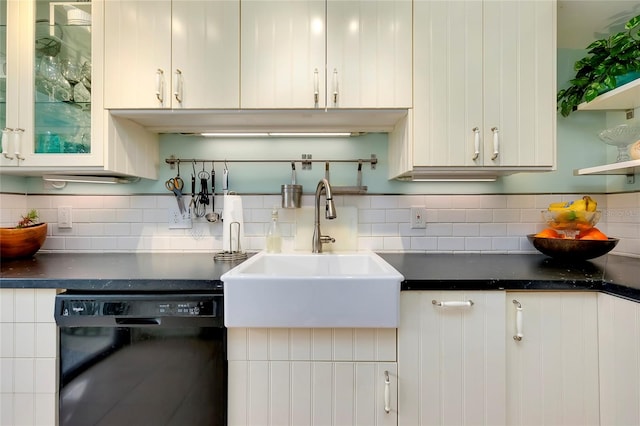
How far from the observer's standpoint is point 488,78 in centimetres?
126

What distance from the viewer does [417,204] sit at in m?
1.61

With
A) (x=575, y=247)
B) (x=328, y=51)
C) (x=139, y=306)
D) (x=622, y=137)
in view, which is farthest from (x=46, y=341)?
(x=622, y=137)

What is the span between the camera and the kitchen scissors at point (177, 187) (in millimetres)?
1568

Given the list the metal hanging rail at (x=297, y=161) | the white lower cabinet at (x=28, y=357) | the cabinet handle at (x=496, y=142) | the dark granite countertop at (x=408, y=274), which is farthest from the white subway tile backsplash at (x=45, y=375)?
the cabinet handle at (x=496, y=142)

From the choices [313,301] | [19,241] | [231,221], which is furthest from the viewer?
[231,221]

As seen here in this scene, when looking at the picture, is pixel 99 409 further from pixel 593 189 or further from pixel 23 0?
pixel 593 189

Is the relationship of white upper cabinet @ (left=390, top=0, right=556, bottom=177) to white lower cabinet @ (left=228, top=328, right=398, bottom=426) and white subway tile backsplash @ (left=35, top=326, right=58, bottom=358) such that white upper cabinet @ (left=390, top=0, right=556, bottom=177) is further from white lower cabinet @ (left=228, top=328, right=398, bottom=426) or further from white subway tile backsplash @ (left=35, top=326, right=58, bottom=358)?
white subway tile backsplash @ (left=35, top=326, right=58, bottom=358)

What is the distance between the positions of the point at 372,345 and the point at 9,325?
1231 millimetres

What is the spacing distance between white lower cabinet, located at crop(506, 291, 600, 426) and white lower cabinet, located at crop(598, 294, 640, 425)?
2 centimetres

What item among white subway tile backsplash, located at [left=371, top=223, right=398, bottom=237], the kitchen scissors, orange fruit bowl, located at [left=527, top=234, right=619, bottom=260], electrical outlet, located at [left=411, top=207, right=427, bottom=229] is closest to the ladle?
the kitchen scissors

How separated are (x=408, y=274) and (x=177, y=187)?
1250mm

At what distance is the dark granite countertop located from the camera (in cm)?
99

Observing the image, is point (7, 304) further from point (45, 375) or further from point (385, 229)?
point (385, 229)

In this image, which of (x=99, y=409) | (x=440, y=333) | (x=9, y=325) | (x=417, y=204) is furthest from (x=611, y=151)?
(x=9, y=325)
